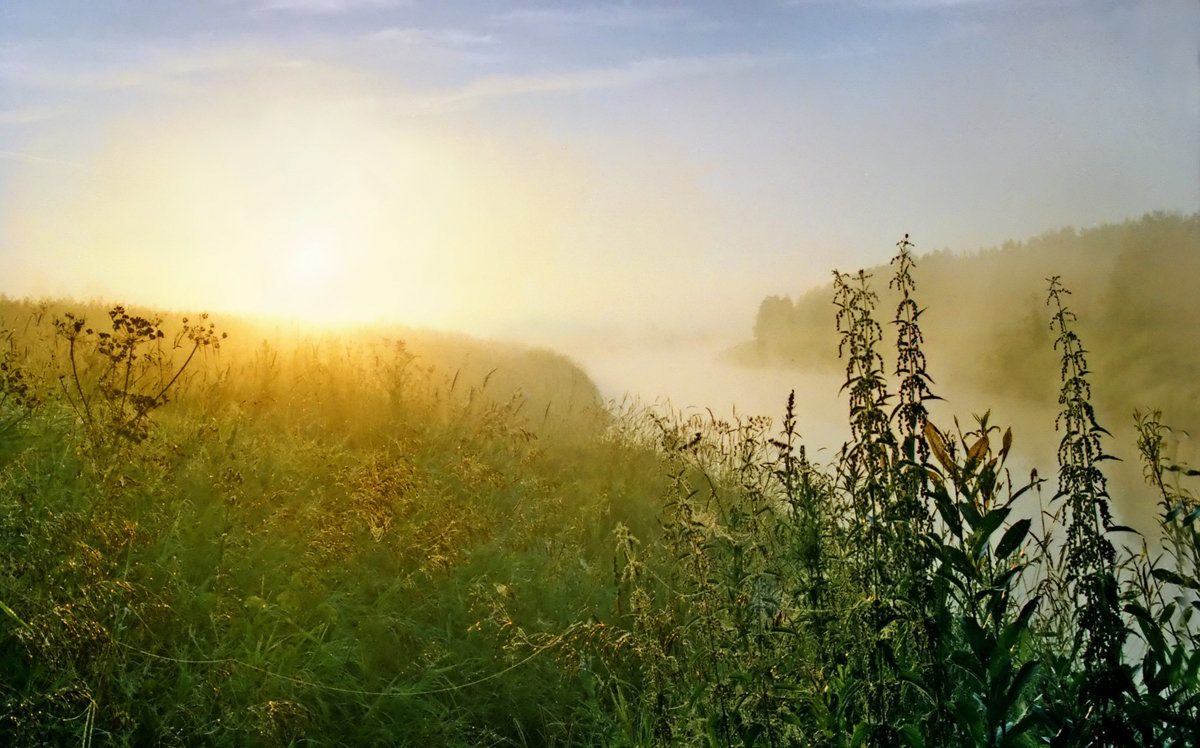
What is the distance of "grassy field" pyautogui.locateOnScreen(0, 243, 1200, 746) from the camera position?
2061mm

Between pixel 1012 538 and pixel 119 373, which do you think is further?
pixel 119 373

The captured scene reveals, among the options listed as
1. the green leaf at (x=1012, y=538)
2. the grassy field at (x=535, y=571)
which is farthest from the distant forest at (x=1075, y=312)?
the green leaf at (x=1012, y=538)

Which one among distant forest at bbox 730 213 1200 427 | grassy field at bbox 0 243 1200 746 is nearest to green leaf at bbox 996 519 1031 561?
grassy field at bbox 0 243 1200 746

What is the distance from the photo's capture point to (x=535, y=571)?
4.22 meters

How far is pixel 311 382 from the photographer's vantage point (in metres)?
5.62

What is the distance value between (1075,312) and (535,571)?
111 inches

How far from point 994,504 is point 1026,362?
3.48 metres

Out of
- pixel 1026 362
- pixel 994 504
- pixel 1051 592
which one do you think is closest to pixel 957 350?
pixel 1026 362

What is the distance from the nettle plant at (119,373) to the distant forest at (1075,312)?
10.4ft

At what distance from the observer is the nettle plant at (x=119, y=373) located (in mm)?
4000

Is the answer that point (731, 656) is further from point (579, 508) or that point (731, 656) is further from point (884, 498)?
point (579, 508)

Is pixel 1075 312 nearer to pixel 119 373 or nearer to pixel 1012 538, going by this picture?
pixel 1012 538

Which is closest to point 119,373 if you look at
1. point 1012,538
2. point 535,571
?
point 535,571

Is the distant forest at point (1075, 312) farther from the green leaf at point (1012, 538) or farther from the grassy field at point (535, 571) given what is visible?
the green leaf at point (1012, 538)
